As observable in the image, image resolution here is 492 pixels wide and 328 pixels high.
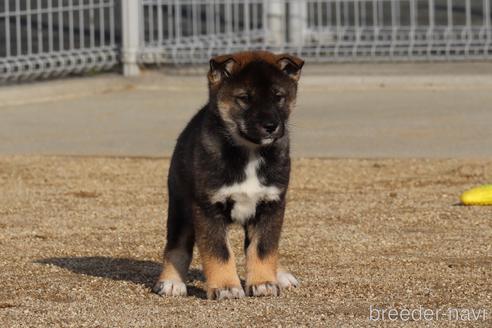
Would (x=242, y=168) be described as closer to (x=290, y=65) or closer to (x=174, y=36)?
(x=290, y=65)

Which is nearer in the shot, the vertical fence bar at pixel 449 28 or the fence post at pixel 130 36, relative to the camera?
the fence post at pixel 130 36

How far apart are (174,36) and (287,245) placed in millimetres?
9535

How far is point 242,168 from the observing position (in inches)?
258

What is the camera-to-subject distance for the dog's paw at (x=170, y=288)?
6.70 metres

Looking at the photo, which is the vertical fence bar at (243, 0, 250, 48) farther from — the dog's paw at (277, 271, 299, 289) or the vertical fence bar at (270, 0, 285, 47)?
the dog's paw at (277, 271, 299, 289)

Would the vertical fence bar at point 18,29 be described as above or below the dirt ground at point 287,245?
above

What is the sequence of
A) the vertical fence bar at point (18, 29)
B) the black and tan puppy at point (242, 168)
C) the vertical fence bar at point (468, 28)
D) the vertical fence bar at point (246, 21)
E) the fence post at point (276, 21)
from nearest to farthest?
the black and tan puppy at point (242, 168), the vertical fence bar at point (18, 29), the vertical fence bar at point (468, 28), the vertical fence bar at point (246, 21), the fence post at point (276, 21)

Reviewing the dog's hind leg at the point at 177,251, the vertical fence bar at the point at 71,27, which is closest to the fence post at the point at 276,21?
the vertical fence bar at the point at 71,27

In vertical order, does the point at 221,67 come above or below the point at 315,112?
above

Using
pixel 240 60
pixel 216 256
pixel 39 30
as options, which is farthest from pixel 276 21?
pixel 216 256

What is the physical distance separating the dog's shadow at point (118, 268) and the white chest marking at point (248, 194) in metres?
0.59

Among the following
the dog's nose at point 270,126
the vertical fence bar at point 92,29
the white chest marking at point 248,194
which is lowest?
the white chest marking at point 248,194

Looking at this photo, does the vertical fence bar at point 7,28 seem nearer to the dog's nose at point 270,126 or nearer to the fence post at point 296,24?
the fence post at point 296,24

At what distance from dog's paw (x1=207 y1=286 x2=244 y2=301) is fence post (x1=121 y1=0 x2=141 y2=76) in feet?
32.0
